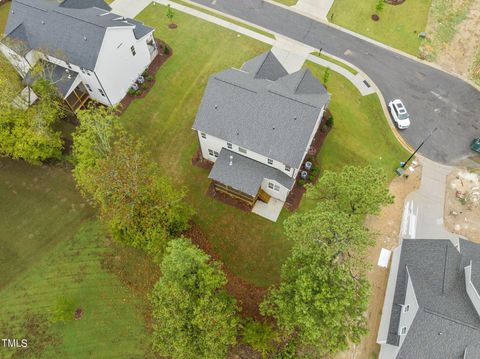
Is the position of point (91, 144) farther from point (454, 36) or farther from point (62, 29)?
point (454, 36)

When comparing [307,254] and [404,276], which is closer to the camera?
[307,254]

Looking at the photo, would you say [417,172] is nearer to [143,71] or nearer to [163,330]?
[163,330]

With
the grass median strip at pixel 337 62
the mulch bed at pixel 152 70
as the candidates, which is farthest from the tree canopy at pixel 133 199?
the grass median strip at pixel 337 62

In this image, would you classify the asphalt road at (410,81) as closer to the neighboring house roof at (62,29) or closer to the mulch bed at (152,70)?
the mulch bed at (152,70)

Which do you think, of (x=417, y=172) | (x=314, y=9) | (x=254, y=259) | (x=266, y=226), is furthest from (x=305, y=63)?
(x=254, y=259)

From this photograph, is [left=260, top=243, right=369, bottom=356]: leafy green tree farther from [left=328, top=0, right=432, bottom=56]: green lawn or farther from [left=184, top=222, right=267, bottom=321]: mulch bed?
[left=328, top=0, right=432, bottom=56]: green lawn

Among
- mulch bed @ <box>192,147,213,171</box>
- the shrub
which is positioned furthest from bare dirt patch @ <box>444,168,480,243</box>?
mulch bed @ <box>192,147,213,171</box>
